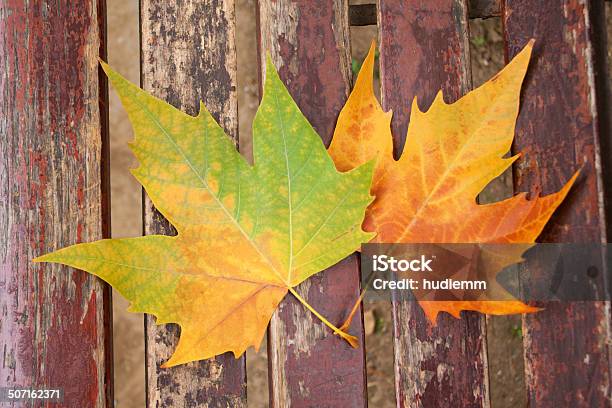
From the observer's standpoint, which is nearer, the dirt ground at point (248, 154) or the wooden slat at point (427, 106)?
the wooden slat at point (427, 106)

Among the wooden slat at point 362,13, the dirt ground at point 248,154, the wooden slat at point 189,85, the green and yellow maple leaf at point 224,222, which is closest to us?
the green and yellow maple leaf at point 224,222

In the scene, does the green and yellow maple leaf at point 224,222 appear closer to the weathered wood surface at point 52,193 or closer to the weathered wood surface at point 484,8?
the weathered wood surface at point 52,193

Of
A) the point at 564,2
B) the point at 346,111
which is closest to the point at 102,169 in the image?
the point at 346,111

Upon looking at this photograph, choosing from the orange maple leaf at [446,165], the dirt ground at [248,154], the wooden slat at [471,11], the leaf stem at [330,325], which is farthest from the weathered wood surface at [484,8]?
the leaf stem at [330,325]

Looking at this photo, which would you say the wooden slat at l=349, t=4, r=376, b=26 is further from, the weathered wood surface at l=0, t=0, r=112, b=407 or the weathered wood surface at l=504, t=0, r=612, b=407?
the weathered wood surface at l=0, t=0, r=112, b=407

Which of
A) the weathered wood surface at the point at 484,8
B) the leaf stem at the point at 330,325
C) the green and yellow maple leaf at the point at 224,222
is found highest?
the weathered wood surface at the point at 484,8

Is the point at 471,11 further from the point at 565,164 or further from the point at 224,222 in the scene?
the point at 224,222
